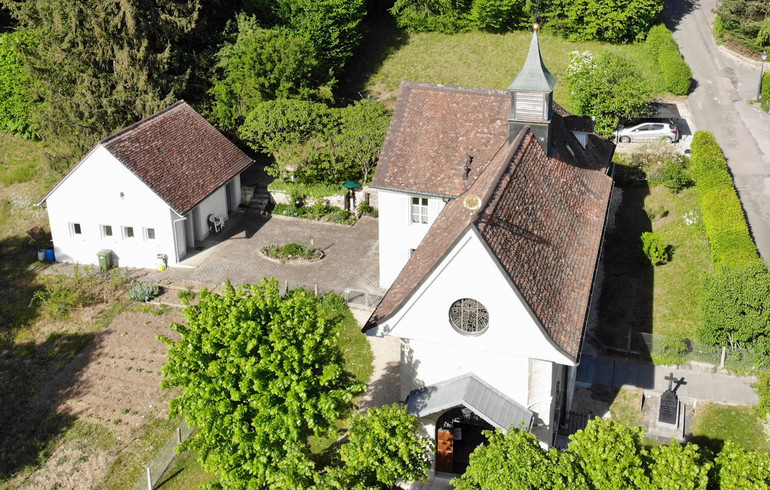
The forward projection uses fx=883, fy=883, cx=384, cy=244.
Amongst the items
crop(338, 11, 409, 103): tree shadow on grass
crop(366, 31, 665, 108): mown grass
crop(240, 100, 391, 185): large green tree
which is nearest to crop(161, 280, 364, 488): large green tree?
crop(240, 100, 391, 185): large green tree

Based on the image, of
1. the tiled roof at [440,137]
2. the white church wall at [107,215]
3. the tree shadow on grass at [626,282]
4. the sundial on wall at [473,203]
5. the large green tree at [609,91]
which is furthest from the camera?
the large green tree at [609,91]

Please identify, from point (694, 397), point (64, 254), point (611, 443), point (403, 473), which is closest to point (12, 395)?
point (64, 254)

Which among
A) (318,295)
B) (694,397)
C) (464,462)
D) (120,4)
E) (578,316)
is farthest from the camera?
(120,4)

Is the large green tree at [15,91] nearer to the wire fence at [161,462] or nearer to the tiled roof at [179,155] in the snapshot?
the tiled roof at [179,155]

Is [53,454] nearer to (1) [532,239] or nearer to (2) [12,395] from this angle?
(2) [12,395]

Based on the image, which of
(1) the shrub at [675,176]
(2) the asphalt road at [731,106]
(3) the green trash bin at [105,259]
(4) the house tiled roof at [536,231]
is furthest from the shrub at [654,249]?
(3) the green trash bin at [105,259]

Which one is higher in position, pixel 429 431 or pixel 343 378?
pixel 343 378

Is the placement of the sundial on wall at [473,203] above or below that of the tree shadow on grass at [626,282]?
above
